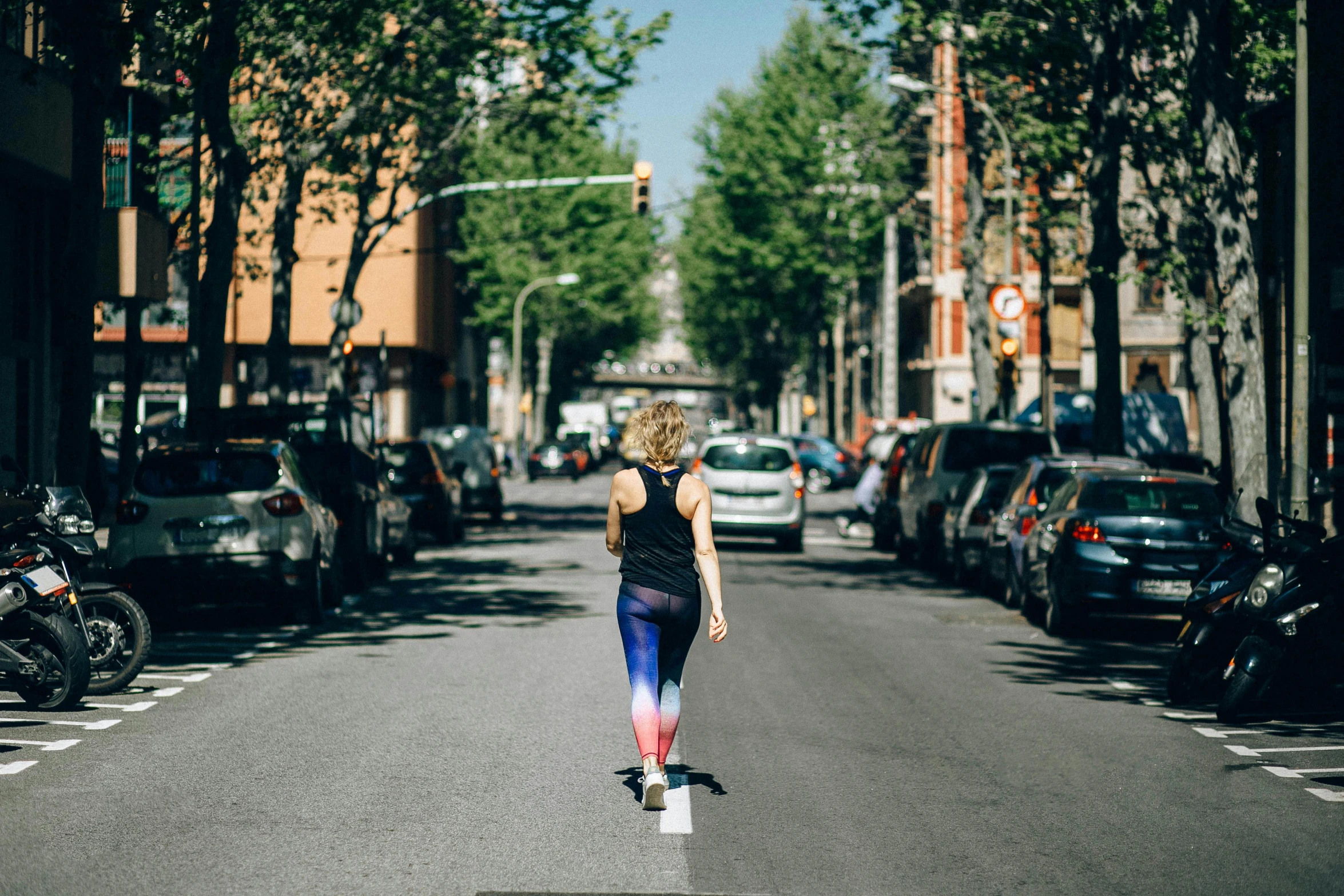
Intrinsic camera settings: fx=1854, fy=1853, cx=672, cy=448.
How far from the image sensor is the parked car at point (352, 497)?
19.3m

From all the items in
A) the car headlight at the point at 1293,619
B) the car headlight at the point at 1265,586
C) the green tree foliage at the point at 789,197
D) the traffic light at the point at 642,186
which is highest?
Answer: the green tree foliage at the point at 789,197

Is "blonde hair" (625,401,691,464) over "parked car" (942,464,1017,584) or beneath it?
over

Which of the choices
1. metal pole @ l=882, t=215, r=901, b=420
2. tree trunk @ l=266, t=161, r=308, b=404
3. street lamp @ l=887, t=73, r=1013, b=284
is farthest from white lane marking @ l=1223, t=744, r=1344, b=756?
metal pole @ l=882, t=215, r=901, b=420

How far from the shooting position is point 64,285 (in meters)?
16.5

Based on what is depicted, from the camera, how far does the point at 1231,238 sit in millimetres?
17938

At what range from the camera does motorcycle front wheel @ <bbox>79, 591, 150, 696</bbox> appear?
37.5 feet

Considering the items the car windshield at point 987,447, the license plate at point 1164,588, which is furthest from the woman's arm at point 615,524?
the car windshield at point 987,447

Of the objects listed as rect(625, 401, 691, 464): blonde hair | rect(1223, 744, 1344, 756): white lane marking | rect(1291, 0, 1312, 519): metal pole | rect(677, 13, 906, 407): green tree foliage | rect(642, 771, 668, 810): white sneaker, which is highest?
rect(677, 13, 906, 407): green tree foliage

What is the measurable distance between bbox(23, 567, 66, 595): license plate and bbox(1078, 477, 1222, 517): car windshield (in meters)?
8.79

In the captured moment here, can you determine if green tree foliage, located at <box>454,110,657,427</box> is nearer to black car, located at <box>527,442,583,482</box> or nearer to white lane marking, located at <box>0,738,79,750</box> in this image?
black car, located at <box>527,442,583,482</box>

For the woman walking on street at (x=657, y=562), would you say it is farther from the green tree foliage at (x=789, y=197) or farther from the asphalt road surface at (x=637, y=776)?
the green tree foliage at (x=789, y=197)

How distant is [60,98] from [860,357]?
250 ft

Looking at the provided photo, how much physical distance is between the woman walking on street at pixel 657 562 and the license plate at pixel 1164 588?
815cm

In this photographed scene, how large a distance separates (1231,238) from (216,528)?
9914 mm
